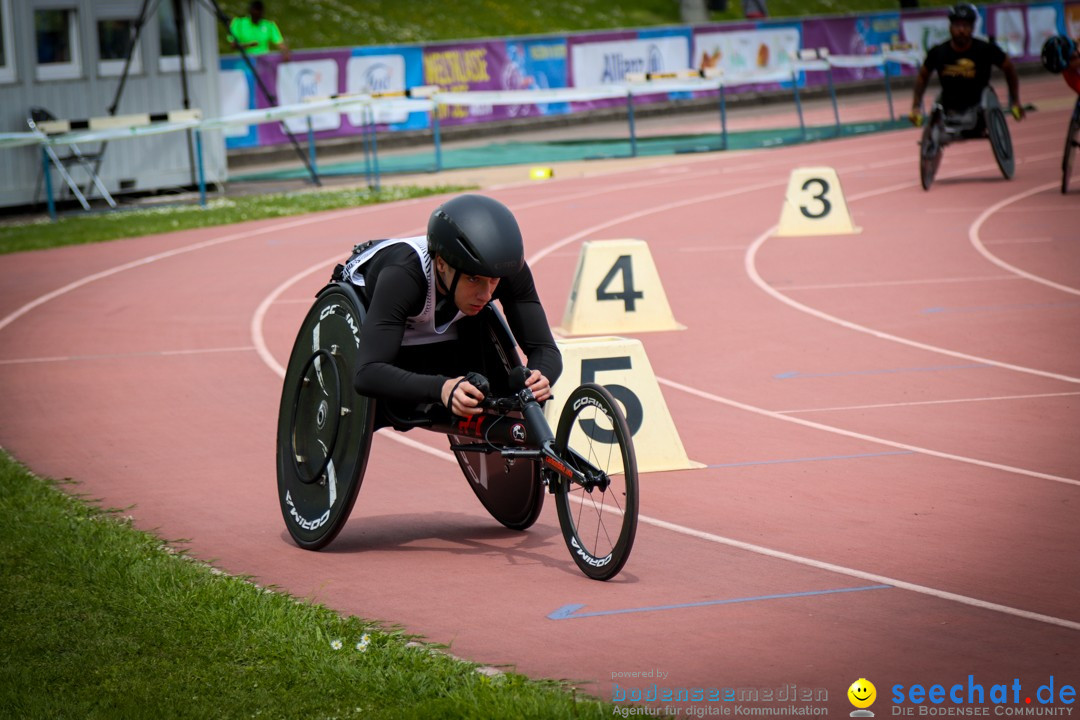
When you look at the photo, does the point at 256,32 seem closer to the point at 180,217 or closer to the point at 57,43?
the point at 57,43

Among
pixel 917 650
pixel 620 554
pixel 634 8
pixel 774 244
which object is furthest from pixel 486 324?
pixel 634 8

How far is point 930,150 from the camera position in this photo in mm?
21266

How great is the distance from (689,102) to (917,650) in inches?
1348

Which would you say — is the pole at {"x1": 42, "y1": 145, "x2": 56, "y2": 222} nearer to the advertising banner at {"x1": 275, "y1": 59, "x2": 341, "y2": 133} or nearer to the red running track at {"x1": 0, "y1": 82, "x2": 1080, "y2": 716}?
the red running track at {"x1": 0, "y1": 82, "x2": 1080, "y2": 716}

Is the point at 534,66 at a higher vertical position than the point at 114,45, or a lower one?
lower

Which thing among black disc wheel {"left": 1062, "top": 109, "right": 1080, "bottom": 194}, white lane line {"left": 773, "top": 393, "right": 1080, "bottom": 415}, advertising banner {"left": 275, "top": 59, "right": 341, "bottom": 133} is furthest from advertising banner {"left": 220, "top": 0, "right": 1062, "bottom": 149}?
white lane line {"left": 773, "top": 393, "right": 1080, "bottom": 415}

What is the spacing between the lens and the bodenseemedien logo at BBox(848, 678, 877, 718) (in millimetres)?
4836

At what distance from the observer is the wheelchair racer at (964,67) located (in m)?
20.8

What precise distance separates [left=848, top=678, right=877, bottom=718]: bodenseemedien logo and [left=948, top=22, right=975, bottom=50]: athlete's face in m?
17.2

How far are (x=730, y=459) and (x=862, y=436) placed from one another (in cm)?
93

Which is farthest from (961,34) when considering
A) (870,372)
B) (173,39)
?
(173,39)

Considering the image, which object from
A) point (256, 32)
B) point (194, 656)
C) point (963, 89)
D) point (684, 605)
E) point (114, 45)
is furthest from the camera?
point (256, 32)

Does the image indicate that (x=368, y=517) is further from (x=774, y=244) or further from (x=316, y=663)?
(x=774, y=244)

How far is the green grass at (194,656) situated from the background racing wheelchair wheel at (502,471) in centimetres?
132
